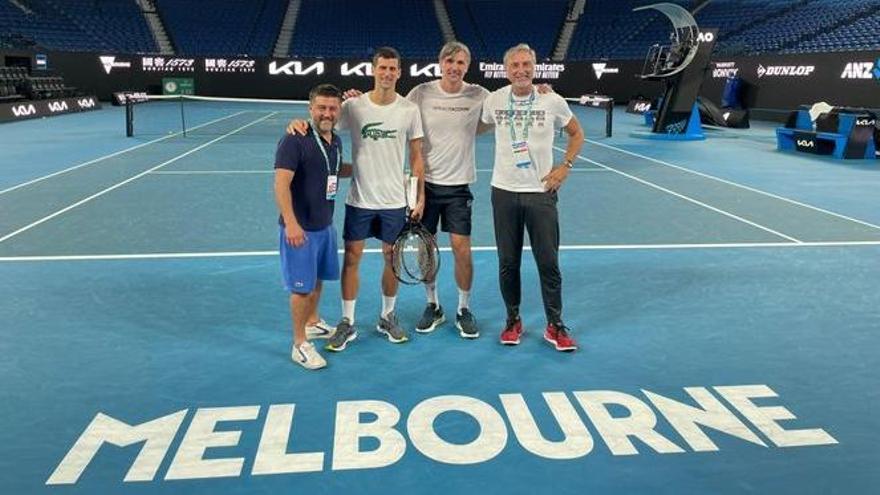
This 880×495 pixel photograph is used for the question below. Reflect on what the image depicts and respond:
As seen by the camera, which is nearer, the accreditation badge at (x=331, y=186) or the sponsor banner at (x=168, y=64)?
the accreditation badge at (x=331, y=186)

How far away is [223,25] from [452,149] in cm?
3816

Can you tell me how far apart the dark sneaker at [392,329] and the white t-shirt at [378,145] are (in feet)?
2.80

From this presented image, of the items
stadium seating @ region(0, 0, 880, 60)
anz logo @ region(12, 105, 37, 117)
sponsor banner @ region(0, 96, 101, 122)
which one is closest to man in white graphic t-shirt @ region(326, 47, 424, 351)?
sponsor banner @ region(0, 96, 101, 122)

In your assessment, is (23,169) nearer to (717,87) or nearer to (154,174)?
(154,174)

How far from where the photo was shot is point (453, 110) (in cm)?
492

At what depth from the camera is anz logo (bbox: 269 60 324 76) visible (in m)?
35.7

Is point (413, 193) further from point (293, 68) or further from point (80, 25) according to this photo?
point (80, 25)

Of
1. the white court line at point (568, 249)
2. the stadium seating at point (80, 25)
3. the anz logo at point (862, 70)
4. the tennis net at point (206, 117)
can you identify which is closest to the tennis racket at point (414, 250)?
the white court line at point (568, 249)

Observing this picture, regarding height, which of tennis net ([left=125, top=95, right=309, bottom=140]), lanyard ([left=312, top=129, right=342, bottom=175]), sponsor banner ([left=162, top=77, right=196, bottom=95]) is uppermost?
sponsor banner ([left=162, top=77, right=196, bottom=95])

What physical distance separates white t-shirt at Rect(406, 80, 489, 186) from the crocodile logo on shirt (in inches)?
13.4

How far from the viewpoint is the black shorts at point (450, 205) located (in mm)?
5066

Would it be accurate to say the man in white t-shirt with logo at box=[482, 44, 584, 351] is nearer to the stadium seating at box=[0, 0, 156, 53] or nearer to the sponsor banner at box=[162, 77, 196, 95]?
the sponsor banner at box=[162, 77, 196, 95]

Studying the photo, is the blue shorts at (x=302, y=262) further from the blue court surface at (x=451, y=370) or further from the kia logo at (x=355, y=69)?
the kia logo at (x=355, y=69)

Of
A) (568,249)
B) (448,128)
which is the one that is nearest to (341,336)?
(448,128)
